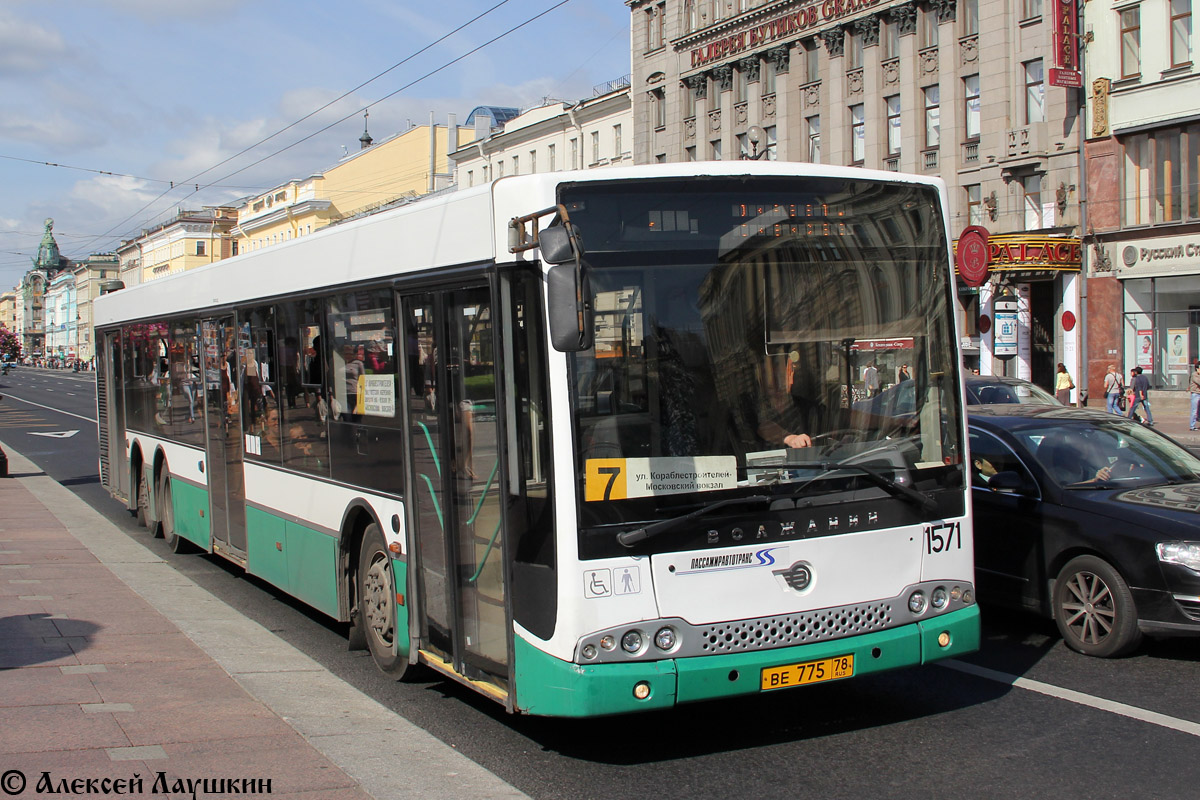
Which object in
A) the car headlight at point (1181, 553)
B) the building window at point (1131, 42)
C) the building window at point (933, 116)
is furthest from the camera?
the building window at point (933, 116)

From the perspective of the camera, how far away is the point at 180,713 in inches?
246

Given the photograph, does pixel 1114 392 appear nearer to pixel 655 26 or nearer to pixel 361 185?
pixel 655 26

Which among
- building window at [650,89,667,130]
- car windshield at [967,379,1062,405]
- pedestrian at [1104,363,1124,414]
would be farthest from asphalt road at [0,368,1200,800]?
building window at [650,89,667,130]

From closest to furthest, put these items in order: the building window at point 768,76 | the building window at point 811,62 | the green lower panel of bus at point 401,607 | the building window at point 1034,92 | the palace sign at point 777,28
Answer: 1. the green lower panel of bus at point 401,607
2. the building window at point 1034,92
3. the palace sign at point 777,28
4. the building window at point 811,62
5. the building window at point 768,76

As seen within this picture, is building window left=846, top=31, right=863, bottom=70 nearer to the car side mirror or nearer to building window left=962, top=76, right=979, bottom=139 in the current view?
building window left=962, top=76, right=979, bottom=139

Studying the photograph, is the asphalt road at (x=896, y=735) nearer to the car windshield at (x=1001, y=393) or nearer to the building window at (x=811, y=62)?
Result: the car windshield at (x=1001, y=393)

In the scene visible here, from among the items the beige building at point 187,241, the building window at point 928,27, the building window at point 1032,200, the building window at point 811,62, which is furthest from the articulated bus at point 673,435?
the beige building at point 187,241

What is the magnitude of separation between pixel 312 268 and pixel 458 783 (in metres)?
4.20

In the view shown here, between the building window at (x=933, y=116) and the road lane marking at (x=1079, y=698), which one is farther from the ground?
the building window at (x=933, y=116)

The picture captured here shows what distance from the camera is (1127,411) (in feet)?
98.0

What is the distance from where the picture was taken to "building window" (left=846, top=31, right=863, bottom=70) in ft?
139

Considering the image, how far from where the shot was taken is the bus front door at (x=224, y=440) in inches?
404

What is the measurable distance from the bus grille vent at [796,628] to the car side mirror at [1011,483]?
2.71 meters

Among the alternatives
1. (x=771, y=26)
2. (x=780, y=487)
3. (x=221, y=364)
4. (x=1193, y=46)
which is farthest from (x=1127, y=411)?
(x=780, y=487)
